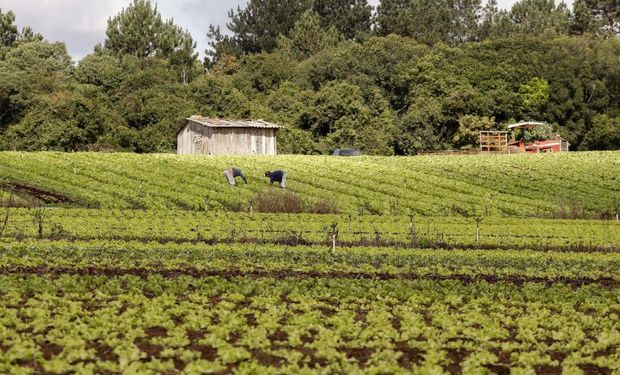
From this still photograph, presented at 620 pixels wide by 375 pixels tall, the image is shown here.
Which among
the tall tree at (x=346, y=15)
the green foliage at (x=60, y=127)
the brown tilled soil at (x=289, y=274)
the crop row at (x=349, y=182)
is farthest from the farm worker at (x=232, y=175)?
the tall tree at (x=346, y=15)

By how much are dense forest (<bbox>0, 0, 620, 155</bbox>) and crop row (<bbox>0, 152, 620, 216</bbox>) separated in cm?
2628

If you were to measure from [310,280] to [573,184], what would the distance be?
133 feet

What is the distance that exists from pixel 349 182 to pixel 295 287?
3705 centimetres

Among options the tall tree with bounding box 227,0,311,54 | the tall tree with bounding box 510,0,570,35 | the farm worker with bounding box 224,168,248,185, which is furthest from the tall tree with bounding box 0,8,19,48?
the farm worker with bounding box 224,168,248,185

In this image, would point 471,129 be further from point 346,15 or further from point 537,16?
point 537,16

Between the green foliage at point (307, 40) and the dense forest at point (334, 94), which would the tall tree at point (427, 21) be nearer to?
the green foliage at point (307, 40)

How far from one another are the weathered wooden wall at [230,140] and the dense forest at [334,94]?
1148cm

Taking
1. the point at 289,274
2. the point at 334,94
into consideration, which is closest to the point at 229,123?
the point at 334,94

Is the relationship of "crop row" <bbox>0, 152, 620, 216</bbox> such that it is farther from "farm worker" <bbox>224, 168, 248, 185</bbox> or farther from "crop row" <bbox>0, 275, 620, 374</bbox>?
"crop row" <bbox>0, 275, 620, 374</bbox>

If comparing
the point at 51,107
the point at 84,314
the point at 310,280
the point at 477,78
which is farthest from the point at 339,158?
the point at 84,314

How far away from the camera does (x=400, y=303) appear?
20109mm

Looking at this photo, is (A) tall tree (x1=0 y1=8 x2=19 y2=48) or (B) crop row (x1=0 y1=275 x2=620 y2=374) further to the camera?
(A) tall tree (x1=0 y1=8 x2=19 y2=48)

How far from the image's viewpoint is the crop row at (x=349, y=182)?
161 ft

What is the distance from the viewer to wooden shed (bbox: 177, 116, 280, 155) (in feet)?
254
